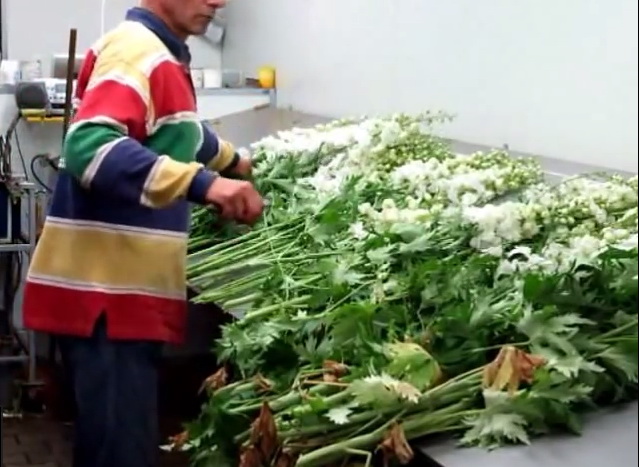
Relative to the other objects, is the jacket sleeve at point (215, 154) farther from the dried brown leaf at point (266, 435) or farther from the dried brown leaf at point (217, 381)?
the dried brown leaf at point (266, 435)

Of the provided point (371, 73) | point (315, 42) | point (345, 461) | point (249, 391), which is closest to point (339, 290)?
point (249, 391)

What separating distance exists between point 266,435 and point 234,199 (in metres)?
0.43

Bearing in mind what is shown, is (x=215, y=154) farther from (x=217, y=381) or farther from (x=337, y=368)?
(x=337, y=368)

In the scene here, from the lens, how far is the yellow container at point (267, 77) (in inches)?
176

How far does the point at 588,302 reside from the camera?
1.53m

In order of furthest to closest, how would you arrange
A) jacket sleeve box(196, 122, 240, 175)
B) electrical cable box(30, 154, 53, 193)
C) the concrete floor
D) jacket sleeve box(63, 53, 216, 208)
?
electrical cable box(30, 154, 53, 193)
the concrete floor
jacket sleeve box(196, 122, 240, 175)
jacket sleeve box(63, 53, 216, 208)

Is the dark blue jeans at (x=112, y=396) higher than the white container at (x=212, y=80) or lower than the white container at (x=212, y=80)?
lower

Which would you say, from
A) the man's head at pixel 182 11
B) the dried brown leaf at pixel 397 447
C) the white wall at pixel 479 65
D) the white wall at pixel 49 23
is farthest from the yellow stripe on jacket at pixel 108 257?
the white wall at pixel 49 23

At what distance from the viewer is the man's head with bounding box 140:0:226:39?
1.96 metres

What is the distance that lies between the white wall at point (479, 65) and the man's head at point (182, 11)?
2.43 ft

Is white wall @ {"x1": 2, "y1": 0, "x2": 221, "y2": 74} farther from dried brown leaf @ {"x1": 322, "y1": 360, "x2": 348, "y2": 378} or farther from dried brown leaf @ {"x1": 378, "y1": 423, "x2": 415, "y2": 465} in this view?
dried brown leaf @ {"x1": 378, "y1": 423, "x2": 415, "y2": 465}

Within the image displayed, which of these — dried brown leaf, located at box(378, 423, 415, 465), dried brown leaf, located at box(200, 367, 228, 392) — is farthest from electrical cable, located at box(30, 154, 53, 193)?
dried brown leaf, located at box(378, 423, 415, 465)

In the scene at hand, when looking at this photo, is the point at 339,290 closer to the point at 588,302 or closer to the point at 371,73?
the point at 588,302

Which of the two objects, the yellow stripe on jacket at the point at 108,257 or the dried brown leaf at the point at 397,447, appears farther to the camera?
the yellow stripe on jacket at the point at 108,257
